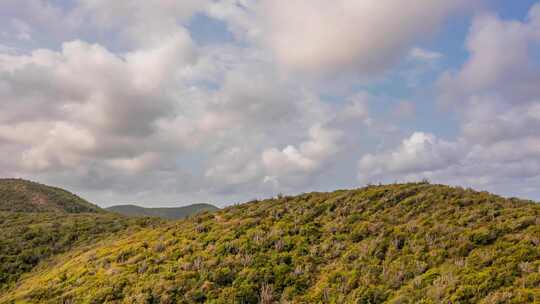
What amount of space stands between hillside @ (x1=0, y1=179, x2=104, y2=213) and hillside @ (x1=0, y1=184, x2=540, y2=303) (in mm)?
52216

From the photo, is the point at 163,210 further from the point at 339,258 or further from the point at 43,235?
the point at 339,258

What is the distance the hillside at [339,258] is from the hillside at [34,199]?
171 feet

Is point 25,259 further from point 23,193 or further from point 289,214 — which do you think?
point 23,193

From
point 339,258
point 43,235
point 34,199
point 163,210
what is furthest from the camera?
point 163,210

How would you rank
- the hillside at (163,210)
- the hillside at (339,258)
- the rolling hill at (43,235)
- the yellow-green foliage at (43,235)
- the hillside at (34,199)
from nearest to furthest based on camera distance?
the hillside at (339,258), the yellow-green foliage at (43,235), the rolling hill at (43,235), the hillside at (34,199), the hillside at (163,210)

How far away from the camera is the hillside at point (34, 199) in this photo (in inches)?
2805

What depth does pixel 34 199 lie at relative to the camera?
7700cm

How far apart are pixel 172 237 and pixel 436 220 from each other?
16672 millimetres

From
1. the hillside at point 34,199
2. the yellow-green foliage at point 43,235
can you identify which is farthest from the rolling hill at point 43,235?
the hillside at point 34,199

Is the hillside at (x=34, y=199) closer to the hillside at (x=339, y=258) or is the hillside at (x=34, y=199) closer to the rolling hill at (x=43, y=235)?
the rolling hill at (x=43, y=235)

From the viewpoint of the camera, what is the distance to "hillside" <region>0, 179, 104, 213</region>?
71250mm

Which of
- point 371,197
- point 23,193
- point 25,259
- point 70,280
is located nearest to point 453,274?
A: point 371,197

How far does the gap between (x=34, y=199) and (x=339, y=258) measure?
3067 inches

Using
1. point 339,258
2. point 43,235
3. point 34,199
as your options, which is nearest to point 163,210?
point 34,199
